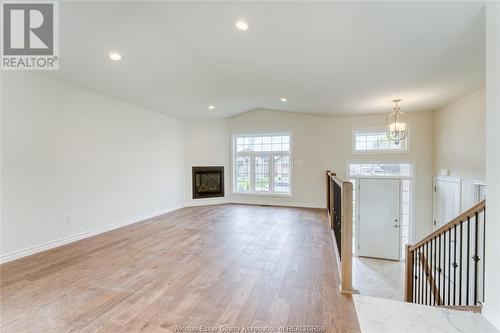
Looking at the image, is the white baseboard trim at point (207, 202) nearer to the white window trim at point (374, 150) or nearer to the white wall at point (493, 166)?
the white window trim at point (374, 150)

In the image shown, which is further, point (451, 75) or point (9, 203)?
point (451, 75)

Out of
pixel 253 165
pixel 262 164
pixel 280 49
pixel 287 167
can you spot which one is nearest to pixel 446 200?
pixel 287 167

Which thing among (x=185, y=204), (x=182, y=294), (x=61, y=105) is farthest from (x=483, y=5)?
(x=185, y=204)

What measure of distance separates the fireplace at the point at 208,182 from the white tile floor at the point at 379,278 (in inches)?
165

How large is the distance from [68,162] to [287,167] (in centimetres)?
502

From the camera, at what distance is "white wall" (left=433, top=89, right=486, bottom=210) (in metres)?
3.76

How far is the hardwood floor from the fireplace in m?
2.82

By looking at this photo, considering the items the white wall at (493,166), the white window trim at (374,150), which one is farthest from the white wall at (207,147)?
the white wall at (493,166)

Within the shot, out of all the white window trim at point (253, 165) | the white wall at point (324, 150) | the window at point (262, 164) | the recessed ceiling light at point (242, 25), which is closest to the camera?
the recessed ceiling light at point (242, 25)

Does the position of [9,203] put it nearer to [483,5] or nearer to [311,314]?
[311,314]

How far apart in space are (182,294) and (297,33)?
2.93 metres

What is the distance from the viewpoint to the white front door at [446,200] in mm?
4418

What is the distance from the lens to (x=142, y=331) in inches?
67.0

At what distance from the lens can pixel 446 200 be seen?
4824 millimetres
